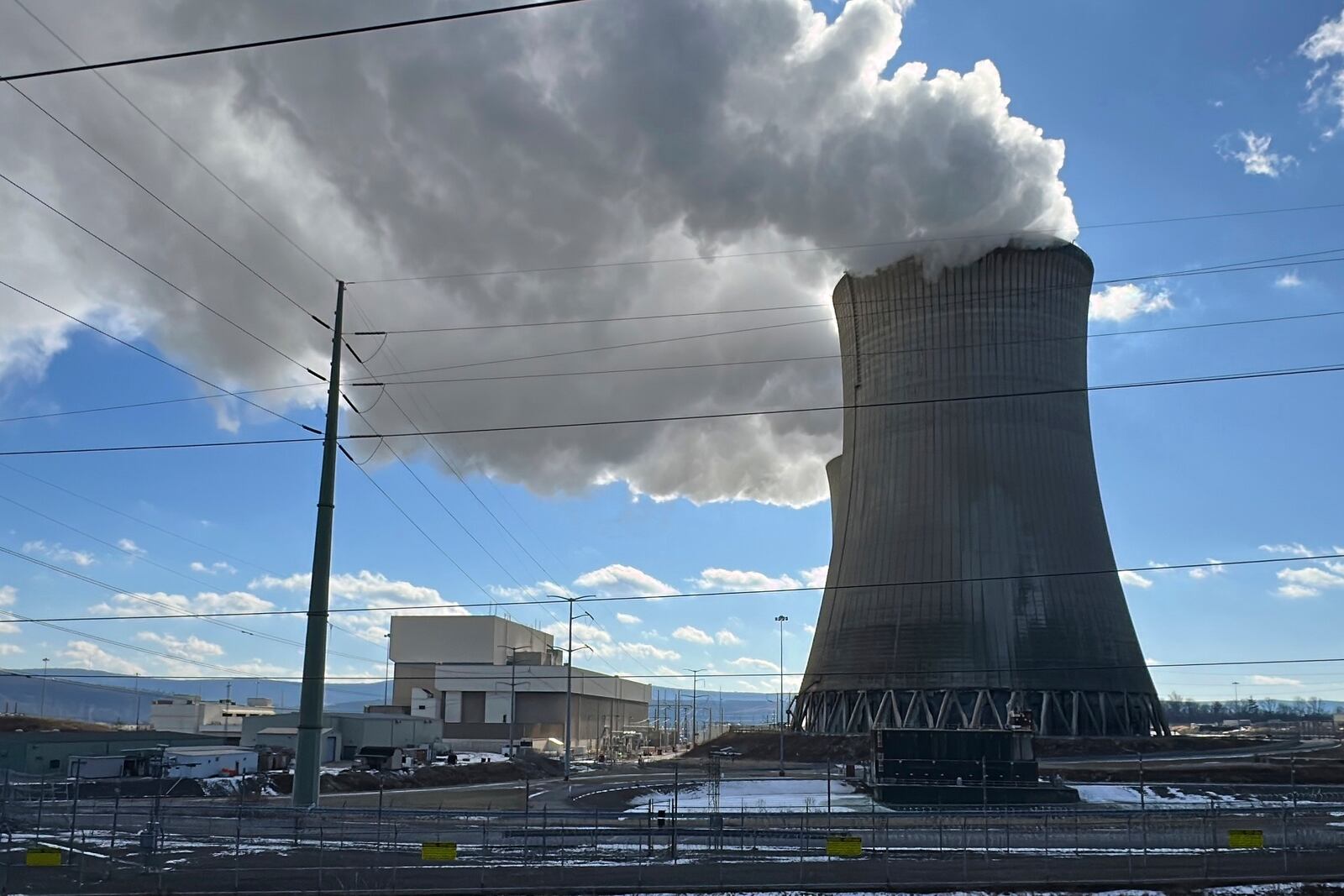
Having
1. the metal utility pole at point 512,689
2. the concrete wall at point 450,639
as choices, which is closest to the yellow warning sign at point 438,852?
the metal utility pole at point 512,689

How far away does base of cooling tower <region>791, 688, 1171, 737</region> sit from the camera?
47.1m

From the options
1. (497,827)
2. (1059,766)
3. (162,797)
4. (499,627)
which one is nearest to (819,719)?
(1059,766)

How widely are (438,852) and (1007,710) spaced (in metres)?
34.1

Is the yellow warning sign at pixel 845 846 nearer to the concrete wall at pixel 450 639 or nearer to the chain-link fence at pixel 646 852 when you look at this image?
the chain-link fence at pixel 646 852

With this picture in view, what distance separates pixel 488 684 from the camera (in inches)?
3374

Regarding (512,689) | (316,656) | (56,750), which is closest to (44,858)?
(316,656)

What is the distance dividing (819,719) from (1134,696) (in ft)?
46.5

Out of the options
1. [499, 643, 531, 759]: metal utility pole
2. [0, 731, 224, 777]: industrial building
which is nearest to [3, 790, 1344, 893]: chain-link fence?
[0, 731, 224, 777]: industrial building

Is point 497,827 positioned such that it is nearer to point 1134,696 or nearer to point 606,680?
point 1134,696

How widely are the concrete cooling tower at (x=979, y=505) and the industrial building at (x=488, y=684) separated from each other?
38.3 m

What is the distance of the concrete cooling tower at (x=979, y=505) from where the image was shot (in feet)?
143

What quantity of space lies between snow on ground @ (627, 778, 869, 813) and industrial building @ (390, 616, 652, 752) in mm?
39735

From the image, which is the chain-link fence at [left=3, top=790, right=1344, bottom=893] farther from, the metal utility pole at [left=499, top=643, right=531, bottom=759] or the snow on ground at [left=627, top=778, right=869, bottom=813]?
the metal utility pole at [left=499, top=643, right=531, bottom=759]

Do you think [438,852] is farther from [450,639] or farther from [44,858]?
[450,639]
